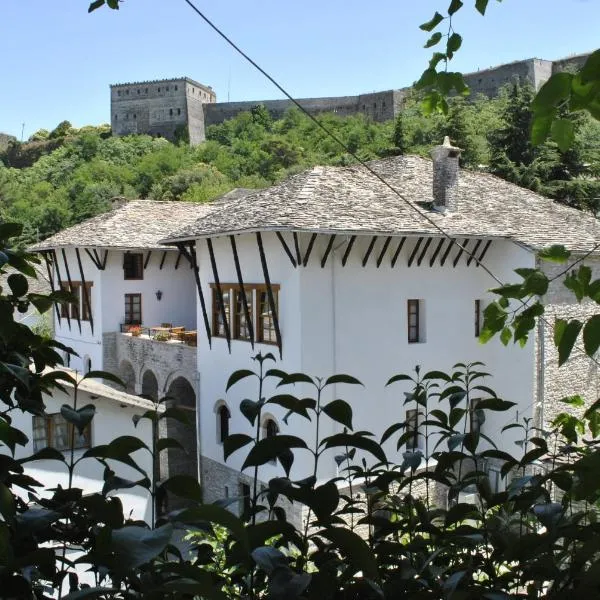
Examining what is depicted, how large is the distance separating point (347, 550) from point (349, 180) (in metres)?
14.6

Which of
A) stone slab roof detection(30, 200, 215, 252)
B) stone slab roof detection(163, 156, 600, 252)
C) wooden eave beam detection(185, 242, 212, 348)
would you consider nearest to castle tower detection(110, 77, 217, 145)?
stone slab roof detection(30, 200, 215, 252)

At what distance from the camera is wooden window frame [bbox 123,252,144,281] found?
20.8 meters

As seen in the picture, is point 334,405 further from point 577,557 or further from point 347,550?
point 577,557

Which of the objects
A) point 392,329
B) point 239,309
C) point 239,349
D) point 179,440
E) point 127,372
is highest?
point 239,309

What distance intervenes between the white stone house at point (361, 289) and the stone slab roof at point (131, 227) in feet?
14.6

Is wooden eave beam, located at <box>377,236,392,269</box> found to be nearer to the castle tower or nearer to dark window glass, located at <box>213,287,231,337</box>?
dark window glass, located at <box>213,287,231,337</box>

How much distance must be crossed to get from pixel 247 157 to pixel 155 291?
4346cm

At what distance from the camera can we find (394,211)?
14195 mm

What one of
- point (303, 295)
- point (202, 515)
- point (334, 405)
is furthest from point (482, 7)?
point (303, 295)

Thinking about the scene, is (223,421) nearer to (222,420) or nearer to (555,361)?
(222,420)

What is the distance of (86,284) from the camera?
2111 centimetres

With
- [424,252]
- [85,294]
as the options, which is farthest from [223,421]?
[85,294]

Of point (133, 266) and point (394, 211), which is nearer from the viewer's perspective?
point (394, 211)

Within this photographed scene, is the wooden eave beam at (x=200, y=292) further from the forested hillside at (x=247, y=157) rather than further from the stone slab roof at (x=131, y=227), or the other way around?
the forested hillside at (x=247, y=157)
